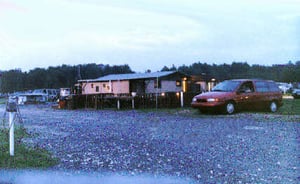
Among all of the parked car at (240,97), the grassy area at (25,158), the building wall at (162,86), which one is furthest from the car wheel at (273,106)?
the building wall at (162,86)

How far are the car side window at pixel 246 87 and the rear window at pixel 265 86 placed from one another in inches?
12.5

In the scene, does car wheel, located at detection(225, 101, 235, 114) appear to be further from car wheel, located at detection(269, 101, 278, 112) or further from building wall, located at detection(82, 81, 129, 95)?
building wall, located at detection(82, 81, 129, 95)

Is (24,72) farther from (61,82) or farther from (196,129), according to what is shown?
(196,129)

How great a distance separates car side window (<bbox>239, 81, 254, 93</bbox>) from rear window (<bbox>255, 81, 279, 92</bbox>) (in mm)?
318

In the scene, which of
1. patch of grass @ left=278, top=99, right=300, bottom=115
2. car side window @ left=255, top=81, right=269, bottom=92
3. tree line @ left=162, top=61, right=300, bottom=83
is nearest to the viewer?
patch of grass @ left=278, top=99, right=300, bottom=115

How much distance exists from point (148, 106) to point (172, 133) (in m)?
12.5

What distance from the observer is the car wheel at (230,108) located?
50.4 feet

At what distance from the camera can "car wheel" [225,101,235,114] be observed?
15.4 metres

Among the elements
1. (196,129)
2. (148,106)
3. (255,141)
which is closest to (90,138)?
(196,129)

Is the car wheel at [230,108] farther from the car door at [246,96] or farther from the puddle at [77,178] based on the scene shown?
the puddle at [77,178]

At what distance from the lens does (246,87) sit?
1645cm

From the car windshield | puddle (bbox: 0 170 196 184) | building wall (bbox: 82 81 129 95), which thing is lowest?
puddle (bbox: 0 170 196 184)

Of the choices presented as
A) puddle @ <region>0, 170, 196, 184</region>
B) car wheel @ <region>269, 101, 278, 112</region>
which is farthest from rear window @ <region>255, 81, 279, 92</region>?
puddle @ <region>0, 170, 196, 184</region>

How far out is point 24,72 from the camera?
92.9m
